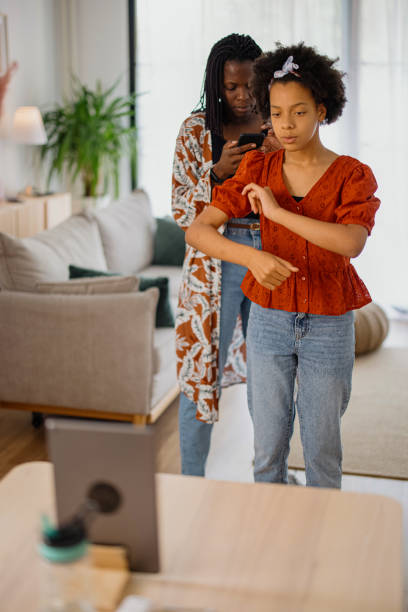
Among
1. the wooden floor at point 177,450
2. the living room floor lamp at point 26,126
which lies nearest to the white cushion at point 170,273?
the wooden floor at point 177,450

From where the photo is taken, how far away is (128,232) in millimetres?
4043

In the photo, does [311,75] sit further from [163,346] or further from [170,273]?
[170,273]

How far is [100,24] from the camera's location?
17.5 ft

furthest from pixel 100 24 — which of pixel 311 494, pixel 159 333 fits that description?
pixel 311 494

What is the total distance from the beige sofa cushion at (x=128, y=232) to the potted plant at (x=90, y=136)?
747 millimetres

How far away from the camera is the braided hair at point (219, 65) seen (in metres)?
1.89

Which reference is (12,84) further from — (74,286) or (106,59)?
(74,286)

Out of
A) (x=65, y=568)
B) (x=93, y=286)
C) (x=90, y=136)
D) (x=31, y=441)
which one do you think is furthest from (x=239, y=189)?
(x=90, y=136)

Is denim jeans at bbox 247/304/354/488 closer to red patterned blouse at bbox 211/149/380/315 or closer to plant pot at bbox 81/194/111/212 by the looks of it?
red patterned blouse at bbox 211/149/380/315

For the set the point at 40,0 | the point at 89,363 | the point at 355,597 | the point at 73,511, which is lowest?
the point at 89,363

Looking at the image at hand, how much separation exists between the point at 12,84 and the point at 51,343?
2.90m

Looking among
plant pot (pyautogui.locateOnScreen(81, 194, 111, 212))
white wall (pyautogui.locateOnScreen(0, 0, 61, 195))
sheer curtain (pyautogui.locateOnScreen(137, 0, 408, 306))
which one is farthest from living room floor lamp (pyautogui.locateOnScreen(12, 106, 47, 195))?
sheer curtain (pyautogui.locateOnScreen(137, 0, 408, 306))

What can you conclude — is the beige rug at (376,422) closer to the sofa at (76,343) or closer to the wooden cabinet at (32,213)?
the sofa at (76,343)

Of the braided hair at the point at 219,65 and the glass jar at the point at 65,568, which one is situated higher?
the braided hair at the point at 219,65
